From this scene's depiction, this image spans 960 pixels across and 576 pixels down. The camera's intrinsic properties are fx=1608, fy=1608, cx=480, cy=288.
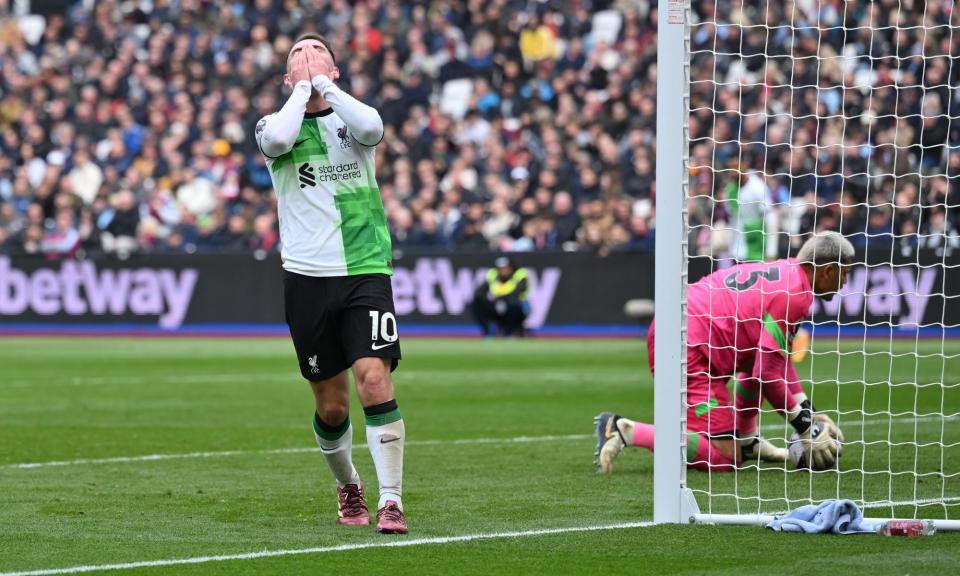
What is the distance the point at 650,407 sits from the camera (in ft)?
45.4

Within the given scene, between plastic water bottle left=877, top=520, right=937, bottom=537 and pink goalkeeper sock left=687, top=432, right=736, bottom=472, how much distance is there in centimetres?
230

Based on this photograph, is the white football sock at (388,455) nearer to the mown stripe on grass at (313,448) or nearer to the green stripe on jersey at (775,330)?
the green stripe on jersey at (775,330)

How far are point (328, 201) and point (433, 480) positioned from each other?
2.40 metres

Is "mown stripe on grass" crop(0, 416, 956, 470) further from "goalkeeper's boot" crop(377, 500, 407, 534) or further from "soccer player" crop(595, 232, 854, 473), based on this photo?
"goalkeeper's boot" crop(377, 500, 407, 534)

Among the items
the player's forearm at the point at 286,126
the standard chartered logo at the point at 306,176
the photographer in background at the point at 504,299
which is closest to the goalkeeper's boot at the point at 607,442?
the standard chartered logo at the point at 306,176

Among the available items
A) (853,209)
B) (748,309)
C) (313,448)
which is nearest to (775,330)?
(748,309)

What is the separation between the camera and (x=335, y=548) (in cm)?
651

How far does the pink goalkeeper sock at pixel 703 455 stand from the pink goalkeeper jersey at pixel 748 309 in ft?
1.45

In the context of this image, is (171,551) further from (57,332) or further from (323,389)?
(57,332)

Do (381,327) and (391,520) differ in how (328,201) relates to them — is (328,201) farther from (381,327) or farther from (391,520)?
(391,520)

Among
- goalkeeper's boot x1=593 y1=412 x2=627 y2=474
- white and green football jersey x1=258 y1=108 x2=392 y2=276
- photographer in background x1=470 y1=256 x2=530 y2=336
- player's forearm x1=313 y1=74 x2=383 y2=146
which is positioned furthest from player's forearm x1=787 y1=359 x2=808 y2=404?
photographer in background x1=470 y1=256 x2=530 y2=336

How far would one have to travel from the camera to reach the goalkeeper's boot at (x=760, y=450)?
31.3ft

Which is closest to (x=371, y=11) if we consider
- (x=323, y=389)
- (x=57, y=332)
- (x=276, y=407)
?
(x=57, y=332)

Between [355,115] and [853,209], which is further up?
[355,115]
